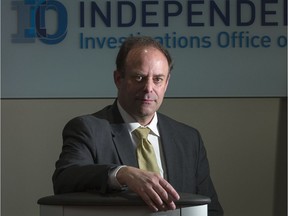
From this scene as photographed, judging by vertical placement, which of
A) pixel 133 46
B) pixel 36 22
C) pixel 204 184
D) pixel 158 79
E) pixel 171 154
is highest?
pixel 36 22

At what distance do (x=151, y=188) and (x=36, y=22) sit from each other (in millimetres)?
3311

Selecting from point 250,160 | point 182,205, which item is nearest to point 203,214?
point 182,205

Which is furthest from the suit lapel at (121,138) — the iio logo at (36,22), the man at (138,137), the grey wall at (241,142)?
the iio logo at (36,22)

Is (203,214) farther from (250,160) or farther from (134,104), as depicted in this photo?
(250,160)

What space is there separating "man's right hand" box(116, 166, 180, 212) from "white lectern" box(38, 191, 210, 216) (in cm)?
1

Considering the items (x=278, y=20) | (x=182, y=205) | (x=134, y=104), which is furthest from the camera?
(x=278, y=20)

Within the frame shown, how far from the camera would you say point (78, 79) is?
4.54 metres

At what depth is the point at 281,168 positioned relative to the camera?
14.8 feet

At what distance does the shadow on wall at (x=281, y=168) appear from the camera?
176 inches

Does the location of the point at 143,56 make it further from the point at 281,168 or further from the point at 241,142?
the point at 281,168

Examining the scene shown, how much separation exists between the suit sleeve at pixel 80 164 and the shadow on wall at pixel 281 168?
255 centimetres

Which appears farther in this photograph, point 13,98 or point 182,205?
point 13,98

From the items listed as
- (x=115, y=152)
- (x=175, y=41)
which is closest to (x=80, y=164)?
(x=115, y=152)

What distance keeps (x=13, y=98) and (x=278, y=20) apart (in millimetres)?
1987
